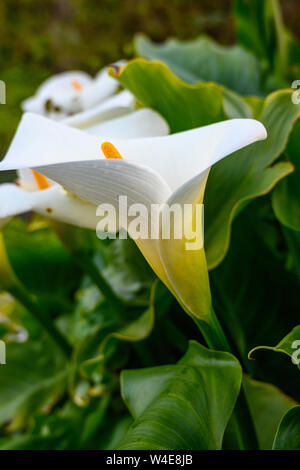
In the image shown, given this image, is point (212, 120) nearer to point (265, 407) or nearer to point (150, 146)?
point (150, 146)

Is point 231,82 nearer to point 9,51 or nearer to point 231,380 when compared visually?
point 231,380

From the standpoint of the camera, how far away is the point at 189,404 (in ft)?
1.15

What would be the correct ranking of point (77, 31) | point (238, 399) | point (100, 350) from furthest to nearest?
point (77, 31), point (100, 350), point (238, 399)

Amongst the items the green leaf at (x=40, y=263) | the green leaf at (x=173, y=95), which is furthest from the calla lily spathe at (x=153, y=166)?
the green leaf at (x=40, y=263)

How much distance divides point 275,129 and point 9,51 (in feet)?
9.51

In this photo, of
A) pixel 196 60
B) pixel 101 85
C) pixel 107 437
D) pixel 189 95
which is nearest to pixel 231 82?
pixel 196 60

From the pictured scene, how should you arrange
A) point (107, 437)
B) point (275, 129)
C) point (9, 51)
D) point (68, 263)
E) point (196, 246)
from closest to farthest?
point (196, 246)
point (275, 129)
point (107, 437)
point (68, 263)
point (9, 51)

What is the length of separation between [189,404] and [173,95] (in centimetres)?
27

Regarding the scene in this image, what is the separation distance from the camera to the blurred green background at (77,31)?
248 cm

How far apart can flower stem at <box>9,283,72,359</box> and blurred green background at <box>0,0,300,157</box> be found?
6.85 feet

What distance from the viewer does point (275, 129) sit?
432mm

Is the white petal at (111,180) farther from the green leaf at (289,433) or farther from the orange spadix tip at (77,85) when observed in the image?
the orange spadix tip at (77,85)

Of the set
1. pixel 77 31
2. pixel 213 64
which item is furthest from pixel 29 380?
pixel 77 31

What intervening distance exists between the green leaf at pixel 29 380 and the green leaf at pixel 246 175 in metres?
0.33
